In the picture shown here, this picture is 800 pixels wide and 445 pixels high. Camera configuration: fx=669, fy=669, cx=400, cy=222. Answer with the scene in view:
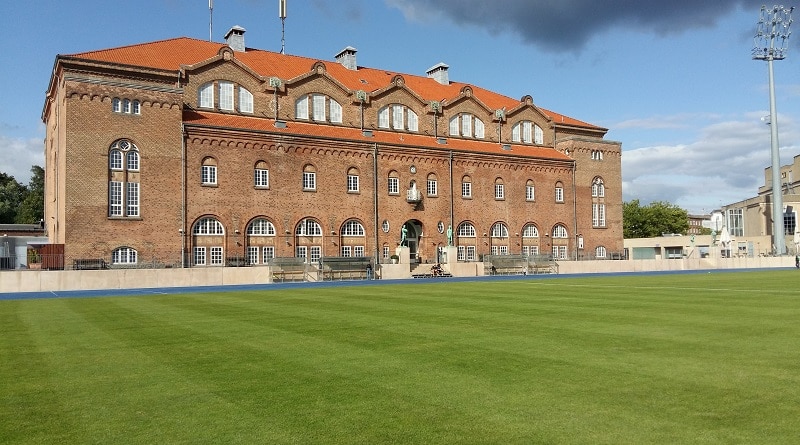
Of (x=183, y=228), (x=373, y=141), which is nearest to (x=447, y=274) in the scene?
(x=373, y=141)

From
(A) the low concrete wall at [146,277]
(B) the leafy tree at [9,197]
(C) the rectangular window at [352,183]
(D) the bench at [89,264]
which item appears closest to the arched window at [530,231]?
(A) the low concrete wall at [146,277]

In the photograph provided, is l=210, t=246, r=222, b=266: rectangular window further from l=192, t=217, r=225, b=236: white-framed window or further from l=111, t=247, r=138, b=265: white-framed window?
l=111, t=247, r=138, b=265: white-framed window

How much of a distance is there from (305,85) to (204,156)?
11705 mm

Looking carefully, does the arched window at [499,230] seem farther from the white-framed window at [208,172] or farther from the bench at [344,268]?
the white-framed window at [208,172]

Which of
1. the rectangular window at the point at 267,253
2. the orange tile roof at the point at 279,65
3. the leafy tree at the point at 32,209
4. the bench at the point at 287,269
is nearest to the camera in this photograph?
the bench at the point at 287,269

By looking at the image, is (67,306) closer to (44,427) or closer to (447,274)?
(44,427)

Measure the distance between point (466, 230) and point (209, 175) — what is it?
2389 centimetres

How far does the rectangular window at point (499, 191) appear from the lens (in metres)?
63.3

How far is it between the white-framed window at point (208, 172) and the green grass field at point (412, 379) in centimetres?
3210

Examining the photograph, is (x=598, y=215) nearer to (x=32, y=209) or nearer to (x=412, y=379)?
(x=412, y=379)

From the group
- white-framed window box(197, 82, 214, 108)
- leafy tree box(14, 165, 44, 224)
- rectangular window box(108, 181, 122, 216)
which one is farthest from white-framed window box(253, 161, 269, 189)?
leafy tree box(14, 165, 44, 224)

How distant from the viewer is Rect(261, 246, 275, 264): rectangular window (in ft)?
167

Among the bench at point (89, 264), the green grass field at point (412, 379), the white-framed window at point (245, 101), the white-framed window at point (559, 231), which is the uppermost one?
the white-framed window at point (245, 101)

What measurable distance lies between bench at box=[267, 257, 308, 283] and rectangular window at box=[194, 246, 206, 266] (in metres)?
4.79
